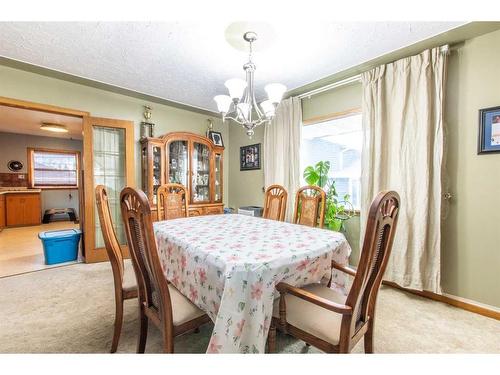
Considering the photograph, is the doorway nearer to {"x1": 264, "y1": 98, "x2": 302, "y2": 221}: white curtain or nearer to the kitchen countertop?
the kitchen countertop

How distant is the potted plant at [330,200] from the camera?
264cm

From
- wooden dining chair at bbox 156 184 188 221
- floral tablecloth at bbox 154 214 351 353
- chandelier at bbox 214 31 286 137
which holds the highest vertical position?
chandelier at bbox 214 31 286 137

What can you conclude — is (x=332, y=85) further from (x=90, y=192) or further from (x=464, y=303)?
(x=90, y=192)

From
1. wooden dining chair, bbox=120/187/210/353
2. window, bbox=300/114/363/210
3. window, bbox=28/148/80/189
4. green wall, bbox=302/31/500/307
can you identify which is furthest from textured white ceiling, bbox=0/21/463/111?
window, bbox=28/148/80/189

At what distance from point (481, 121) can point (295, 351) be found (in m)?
2.26

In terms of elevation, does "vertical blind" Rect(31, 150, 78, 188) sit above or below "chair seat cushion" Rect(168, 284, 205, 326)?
above

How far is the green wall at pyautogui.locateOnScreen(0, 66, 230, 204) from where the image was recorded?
253 centimetres

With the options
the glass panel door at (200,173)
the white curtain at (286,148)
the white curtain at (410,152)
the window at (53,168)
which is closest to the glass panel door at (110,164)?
the glass panel door at (200,173)

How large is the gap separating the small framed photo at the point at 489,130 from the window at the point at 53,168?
26.4 ft

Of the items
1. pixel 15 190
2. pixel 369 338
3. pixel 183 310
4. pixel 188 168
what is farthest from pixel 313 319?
pixel 15 190

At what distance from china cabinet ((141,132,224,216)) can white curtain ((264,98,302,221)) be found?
0.95 meters

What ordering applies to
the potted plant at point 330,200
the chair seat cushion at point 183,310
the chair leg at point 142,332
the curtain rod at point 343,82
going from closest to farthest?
1. the chair seat cushion at point 183,310
2. the chair leg at point 142,332
3. the curtain rod at point 343,82
4. the potted plant at point 330,200

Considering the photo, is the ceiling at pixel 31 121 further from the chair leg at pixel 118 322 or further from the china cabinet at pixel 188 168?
the chair leg at pixel 118 322
